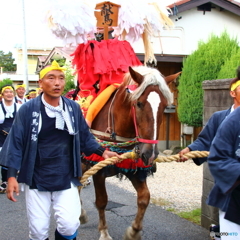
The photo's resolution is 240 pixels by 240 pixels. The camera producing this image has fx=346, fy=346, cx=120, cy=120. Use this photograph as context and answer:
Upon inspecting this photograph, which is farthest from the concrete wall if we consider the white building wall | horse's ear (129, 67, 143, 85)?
the white building wall

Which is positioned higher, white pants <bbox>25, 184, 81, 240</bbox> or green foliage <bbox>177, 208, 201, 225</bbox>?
white pants <bbox>25, 184, 81, 240</bbox>

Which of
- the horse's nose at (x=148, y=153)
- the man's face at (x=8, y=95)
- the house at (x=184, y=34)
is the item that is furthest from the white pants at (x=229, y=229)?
the house at (x=184, y=34)

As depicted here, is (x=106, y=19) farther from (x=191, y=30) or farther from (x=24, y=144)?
(x=191, y=30)

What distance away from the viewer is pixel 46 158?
9.96ft

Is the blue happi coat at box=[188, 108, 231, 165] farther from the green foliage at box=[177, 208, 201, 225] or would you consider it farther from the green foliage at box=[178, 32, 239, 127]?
the green foliage at box=[178, 32, 239, 127]

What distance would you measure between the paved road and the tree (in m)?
60.9

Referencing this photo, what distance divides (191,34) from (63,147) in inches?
350

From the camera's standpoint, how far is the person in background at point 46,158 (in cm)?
299

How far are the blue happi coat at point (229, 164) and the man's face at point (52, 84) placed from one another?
59.0 inches

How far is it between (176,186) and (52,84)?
15.3ft

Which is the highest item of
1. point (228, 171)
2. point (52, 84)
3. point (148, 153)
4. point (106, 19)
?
point (106, 19)

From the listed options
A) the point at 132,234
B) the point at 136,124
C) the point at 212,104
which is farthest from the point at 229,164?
the point at 212,104

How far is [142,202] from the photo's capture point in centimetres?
396

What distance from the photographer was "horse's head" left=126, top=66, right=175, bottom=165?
333cm
